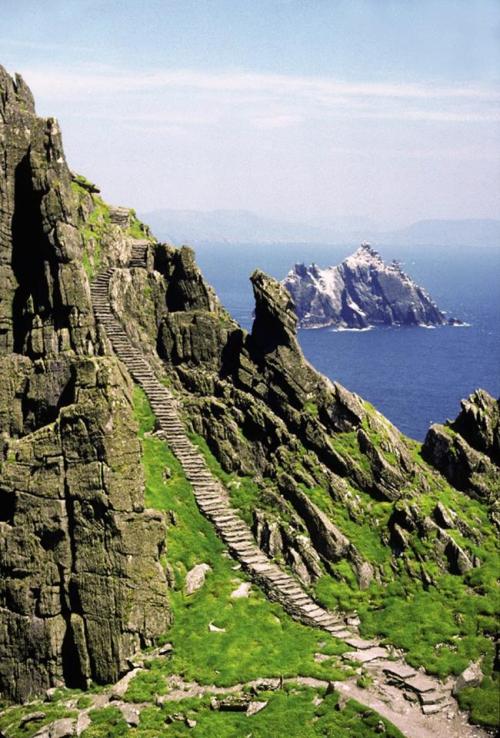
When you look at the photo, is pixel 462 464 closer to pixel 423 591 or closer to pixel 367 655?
pixel 423 591

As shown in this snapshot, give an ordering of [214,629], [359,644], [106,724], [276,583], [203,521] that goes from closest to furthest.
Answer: [106,724] → [359,644] → [214,629] → [276,583] → [203,521]

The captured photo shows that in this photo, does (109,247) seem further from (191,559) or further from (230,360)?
(191,559)

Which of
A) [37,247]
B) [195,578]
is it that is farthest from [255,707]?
[37,247]

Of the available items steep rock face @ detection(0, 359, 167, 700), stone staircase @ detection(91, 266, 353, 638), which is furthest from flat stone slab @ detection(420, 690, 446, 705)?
steep rock face @ detection(0, 359, 167, 700)

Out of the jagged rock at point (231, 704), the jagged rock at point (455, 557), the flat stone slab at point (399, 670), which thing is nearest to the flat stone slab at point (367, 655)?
the flat stone slab at point (399, 670)

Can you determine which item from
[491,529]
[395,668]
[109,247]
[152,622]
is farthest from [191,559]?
[109,247]

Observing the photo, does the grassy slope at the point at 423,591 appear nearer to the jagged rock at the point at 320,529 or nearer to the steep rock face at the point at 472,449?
the jagged rock at the point at 320,529

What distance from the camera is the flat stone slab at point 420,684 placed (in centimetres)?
4253

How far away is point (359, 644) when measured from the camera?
47531 millimetres

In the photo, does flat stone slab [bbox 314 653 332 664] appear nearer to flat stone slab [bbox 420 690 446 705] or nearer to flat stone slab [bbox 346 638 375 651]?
flat stone slab [bbox 346 638 375 651]

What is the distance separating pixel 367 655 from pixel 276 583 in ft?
23.8

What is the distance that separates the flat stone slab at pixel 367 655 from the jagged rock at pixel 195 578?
31.9ft

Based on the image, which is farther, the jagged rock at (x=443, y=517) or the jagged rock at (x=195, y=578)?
the jagged rock at (x=443, y=517)

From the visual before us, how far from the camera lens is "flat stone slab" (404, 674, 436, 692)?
42531 mm
